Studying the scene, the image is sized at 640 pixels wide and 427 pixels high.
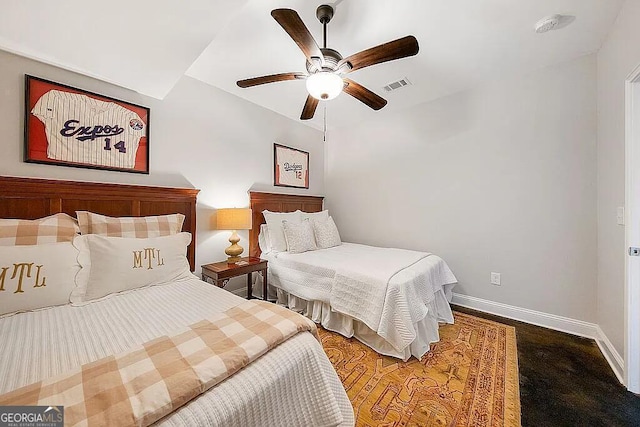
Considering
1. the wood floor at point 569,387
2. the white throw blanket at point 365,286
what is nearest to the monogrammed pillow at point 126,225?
the white throw blanket at point 365,286

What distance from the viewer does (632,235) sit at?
1.60 meters

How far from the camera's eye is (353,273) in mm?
2174

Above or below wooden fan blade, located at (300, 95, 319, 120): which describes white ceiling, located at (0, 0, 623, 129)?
above

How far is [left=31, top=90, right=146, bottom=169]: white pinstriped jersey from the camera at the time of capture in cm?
180

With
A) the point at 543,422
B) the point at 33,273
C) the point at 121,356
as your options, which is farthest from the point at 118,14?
the point at 543,422

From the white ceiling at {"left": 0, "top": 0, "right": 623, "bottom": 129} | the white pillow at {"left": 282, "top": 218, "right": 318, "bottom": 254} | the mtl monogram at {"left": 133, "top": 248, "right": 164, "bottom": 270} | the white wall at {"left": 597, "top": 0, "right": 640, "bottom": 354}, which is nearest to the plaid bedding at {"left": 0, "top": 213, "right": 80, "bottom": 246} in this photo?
the mtl monogram at {"left": 133, "top": 248, "right": 164, "bottom": 270}

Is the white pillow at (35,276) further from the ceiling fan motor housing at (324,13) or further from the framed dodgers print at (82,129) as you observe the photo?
the ceiling fan motor housing at (324,13)

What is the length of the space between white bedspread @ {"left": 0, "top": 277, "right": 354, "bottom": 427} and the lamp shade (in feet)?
4.06

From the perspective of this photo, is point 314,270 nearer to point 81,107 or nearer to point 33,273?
point 33,273

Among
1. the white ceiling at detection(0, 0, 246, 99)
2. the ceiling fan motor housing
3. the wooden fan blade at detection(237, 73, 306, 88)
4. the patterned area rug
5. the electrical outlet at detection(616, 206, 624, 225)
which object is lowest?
the patterned area rug

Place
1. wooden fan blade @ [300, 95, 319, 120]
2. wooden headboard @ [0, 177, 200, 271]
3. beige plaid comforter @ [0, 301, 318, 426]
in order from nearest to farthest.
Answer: beige plaid comforter @ [0, 301, 318, 426] < wooden headboard @ [0, 177, 200, 271] < wooden fan blade @ [300, 95, 319, 120]

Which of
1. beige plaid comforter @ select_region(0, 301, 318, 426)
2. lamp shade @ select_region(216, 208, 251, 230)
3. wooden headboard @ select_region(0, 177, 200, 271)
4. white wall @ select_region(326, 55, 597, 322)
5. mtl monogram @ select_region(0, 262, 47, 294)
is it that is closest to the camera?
beige plaid comforter @ select_region(0, 301, 318, 426)

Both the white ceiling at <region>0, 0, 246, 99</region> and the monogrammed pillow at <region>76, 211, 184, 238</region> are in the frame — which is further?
the monogrammed pillow at <region>76, 211, 184, 238</region>

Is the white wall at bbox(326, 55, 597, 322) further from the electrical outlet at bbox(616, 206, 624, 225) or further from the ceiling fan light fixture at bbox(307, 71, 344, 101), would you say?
the ceiling fan light fixture at bbox(307, 71, 344, 101)
